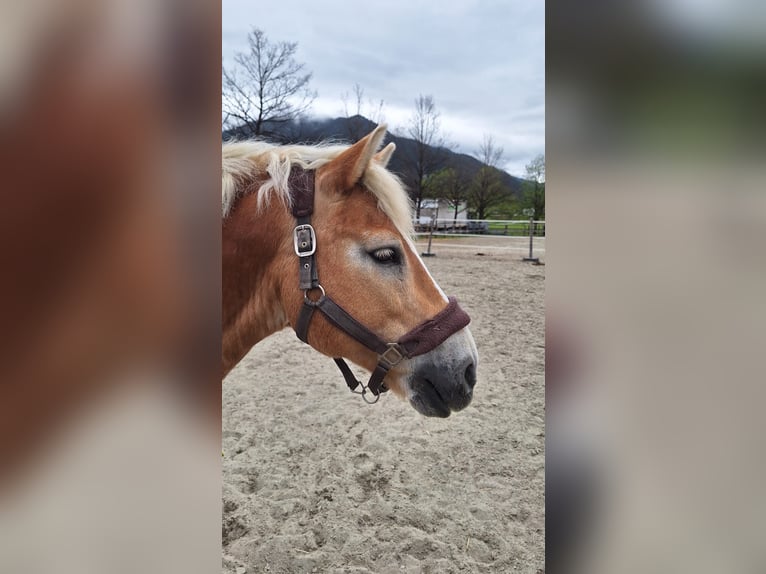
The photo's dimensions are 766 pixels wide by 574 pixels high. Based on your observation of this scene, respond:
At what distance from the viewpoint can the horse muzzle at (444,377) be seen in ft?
3.08

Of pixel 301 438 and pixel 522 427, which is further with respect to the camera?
pixel 301 438

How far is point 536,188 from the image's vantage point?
1.00 meters

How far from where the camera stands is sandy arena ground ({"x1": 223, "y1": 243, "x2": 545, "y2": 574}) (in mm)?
1396

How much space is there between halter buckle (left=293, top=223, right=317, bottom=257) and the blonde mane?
76 mm

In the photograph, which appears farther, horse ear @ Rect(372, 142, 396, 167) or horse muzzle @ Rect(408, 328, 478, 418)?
horse ear @ Rect(372, 142, 396, 167)

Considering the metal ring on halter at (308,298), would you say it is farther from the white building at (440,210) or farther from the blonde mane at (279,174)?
the white building at (440,210)

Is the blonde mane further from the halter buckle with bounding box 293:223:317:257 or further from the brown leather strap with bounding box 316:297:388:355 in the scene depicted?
the brown leather strap with bounding box 316:297:388:355

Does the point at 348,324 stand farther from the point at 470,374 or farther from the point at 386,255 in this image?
the point at 470,374
